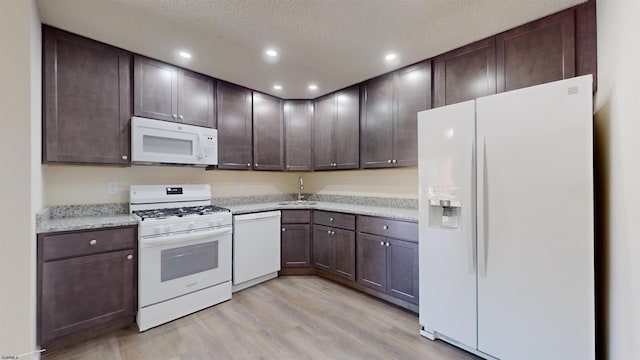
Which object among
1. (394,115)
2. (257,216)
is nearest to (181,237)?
(257,216)

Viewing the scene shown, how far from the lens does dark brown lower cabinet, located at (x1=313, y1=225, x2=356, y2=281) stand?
2973 mm

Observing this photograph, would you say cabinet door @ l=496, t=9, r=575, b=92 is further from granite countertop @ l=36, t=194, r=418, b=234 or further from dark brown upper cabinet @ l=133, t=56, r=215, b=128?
dark brown upper cabinet @ l=133, t=56, r=215, b=128

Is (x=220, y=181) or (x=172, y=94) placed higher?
(x=172, y=94)

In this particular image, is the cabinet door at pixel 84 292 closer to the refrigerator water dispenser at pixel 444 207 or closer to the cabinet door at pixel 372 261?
the cabinet door at pixel 372 261

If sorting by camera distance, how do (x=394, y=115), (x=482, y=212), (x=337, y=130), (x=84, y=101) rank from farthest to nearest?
(x=337, y=130)
(x=394, y=115)
(x=84, y=101)
(x=482, y=212)

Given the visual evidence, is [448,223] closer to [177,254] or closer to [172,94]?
[177,254]

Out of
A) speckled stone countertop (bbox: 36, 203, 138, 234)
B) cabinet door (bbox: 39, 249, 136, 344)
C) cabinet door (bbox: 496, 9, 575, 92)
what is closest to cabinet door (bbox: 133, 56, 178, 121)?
speckled stone countertop (bbox: 36, 203, 138, 234)

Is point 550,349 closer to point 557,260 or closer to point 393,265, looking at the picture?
point 557,260

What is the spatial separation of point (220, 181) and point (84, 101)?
5.10 ft

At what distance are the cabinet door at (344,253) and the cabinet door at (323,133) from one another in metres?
0.98

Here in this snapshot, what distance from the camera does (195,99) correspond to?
2.88 meters

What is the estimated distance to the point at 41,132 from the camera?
2014mm

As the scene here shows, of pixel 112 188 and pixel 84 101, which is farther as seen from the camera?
pixel 112 188

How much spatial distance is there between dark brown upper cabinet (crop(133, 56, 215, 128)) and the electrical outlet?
75 cm
